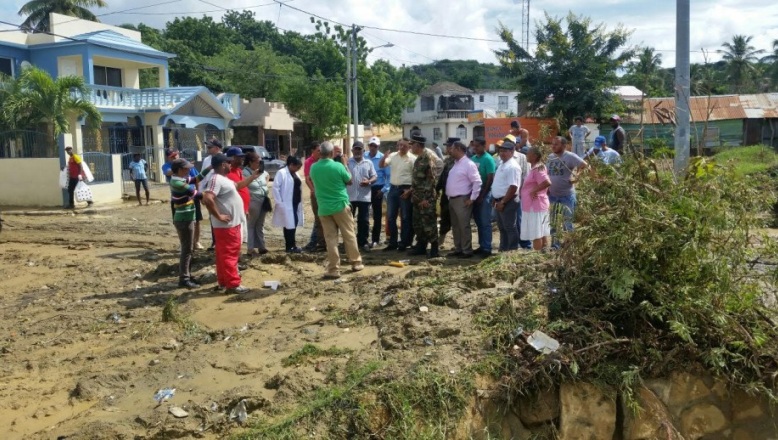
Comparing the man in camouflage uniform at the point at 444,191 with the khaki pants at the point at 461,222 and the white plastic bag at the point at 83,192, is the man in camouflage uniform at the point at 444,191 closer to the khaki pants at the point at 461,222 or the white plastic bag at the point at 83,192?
the khaki pants at the point at 461,222

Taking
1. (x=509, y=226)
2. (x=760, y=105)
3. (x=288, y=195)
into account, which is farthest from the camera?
(x=760, y=105)

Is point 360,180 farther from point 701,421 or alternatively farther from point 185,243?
point 701,421

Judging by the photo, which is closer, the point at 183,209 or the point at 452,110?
the point at 183,209

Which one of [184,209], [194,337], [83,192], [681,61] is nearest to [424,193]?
[184,209]

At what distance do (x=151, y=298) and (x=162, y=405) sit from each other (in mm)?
3460

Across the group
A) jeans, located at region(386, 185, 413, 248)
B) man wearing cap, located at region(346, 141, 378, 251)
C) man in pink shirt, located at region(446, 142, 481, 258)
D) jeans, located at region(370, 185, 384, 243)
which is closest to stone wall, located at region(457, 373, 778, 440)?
man in pink shirt, located at region(446, 142, 481, 258)

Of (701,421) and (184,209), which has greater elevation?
(184,209)

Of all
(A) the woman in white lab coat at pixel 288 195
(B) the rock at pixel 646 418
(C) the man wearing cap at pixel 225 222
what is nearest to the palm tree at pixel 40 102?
(A) the woman in white lab coat at pixel 288 195

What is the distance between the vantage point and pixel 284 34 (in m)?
68.6

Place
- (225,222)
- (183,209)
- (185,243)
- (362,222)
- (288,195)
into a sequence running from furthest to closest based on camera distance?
(362,222) < (288,195) < (185,243) < (183,209) < (225,222)

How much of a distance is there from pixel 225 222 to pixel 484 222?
3.45 meters

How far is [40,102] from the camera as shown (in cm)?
1903

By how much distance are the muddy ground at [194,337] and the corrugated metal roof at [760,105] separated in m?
23.3

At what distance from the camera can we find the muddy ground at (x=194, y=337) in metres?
4.50
